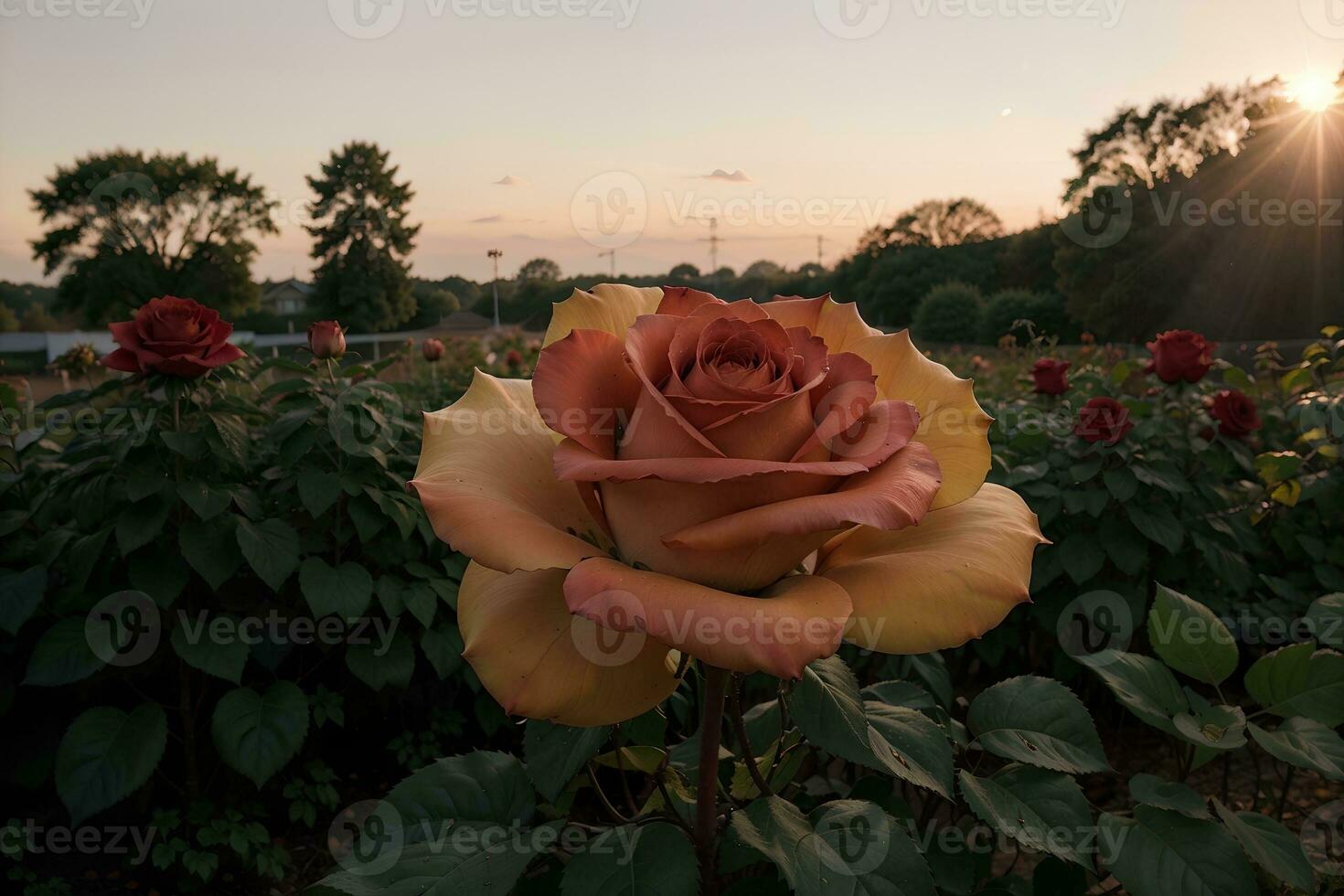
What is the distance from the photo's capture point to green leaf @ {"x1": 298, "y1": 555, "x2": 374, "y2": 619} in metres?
2.32

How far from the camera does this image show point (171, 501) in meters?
2.26

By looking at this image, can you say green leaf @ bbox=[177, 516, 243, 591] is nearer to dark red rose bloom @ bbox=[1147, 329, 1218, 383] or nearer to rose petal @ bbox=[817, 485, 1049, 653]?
rose petal @ bbox=[817, 485, 1049, 653]

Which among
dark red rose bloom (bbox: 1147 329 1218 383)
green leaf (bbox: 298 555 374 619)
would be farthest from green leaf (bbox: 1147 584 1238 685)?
dark red rose bloom (bbox: 1147 329 1218 383)

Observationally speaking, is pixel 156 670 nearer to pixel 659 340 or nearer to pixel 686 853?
pixel 686 853

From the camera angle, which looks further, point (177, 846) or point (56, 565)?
point (56, 565)

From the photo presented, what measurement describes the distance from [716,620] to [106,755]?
2.24m

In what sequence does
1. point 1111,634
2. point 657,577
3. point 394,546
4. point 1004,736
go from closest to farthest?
point 657,577 → point 1004,736 → point 394,546 → point 1111,634

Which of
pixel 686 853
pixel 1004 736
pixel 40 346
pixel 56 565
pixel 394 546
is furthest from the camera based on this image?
pixel 40 346

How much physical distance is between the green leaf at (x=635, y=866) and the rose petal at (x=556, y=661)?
0.23 meters

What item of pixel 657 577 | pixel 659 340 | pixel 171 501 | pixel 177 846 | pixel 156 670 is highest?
pixel 659 340

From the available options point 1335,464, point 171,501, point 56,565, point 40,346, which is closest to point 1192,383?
point 1335,464

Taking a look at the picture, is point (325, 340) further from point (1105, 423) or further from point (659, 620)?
point (1105, 423)

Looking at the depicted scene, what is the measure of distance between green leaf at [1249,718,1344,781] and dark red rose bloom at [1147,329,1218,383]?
101 inches

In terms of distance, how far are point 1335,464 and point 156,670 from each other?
4.52m
